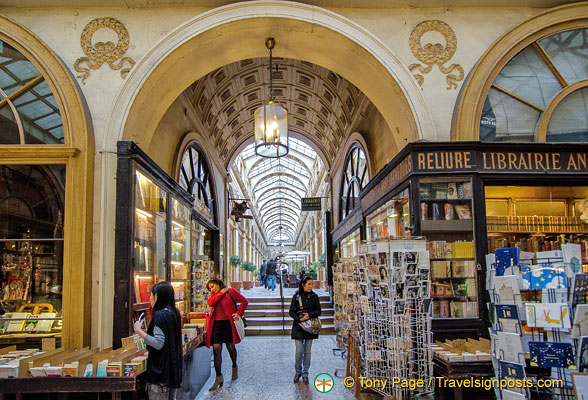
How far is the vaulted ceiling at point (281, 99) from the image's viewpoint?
10883 millimetres

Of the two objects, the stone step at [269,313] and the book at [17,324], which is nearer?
the book at [17,324]

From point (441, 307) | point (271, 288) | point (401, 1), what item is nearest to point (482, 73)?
point (401, 1)

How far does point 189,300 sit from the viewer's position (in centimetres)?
930

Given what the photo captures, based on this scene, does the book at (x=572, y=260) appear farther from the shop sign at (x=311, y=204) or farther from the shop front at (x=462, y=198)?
the shop sign at (x=311, y=204)

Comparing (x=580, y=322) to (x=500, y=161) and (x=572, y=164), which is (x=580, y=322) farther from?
(x=572, y=164)

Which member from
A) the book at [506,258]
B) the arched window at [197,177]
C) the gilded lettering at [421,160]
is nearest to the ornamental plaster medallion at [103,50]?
the arched window at [197,177]

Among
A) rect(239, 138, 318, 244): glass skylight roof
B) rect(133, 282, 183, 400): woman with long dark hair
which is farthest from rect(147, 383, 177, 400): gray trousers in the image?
rect(239, 138, 318, 244): glass skylight roof

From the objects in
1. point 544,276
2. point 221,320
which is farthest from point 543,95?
point 221,320

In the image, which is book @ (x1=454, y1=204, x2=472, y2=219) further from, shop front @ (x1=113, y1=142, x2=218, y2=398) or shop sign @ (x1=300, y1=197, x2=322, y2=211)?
shop sign @ (x1=300, y1=197, x2=322, y2=211)

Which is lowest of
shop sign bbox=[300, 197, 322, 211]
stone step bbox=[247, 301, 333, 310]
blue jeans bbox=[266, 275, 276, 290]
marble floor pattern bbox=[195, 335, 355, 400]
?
marble floor pattern bbox=[195, 335, 355, 400]

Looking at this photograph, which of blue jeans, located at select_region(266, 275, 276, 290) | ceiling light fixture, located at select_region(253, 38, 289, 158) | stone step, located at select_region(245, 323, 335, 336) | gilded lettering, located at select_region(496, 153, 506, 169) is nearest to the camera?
gilded lettering, located at select_region(496, 153, 506, 169)

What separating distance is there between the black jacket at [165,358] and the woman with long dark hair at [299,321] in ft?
8.46

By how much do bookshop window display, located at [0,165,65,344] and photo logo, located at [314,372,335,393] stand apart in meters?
3.51

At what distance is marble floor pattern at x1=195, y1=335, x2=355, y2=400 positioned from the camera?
20.0 feet
